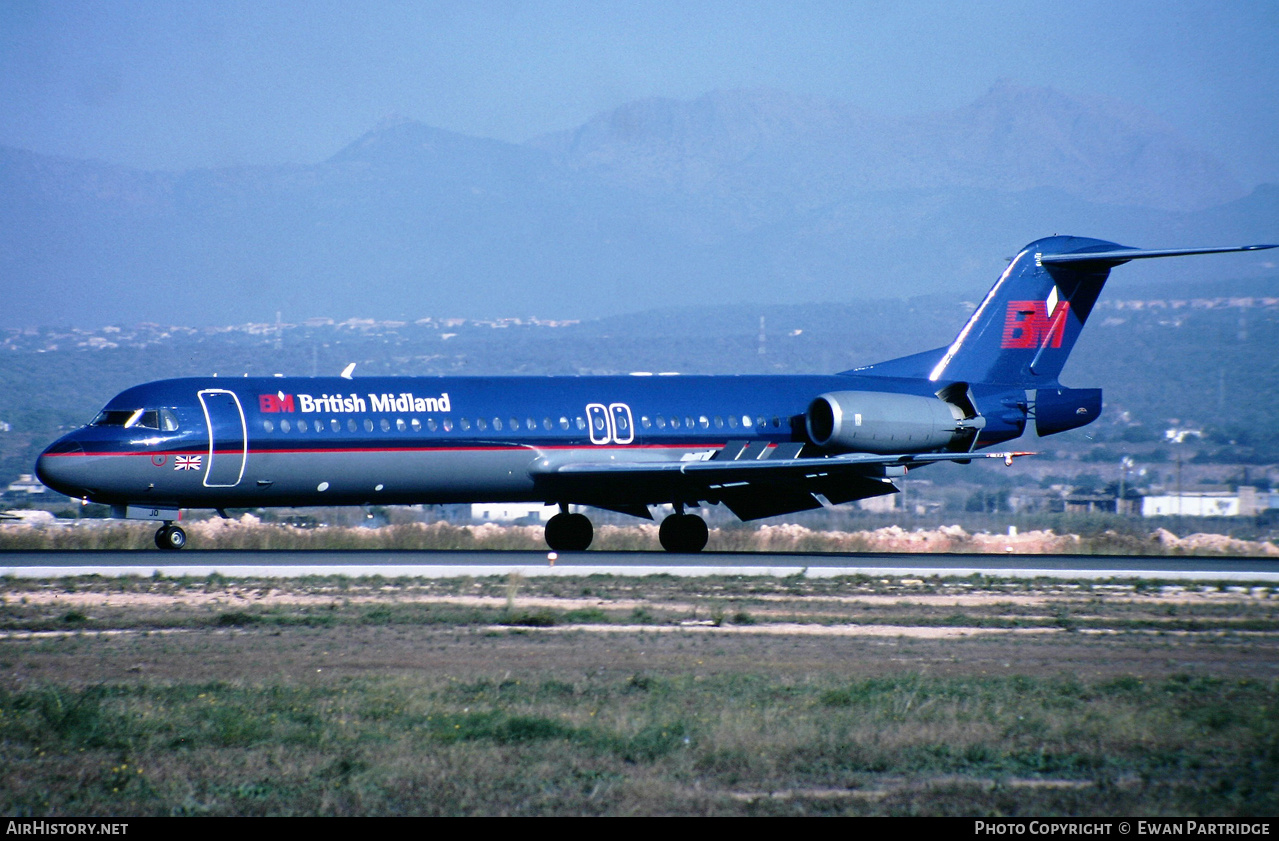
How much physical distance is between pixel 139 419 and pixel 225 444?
162cm

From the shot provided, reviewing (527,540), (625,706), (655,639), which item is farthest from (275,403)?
(625,706)

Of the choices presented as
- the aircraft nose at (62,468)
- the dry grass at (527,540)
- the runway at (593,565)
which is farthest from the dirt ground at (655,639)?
the dry grass at (527,540)

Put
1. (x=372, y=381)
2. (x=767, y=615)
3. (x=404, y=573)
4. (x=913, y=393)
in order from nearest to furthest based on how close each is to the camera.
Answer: (x=767, y=615), (x=404, y=573), (x=372, y=381), (x=913, y=393)

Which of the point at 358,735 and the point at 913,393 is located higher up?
the point at 913,393

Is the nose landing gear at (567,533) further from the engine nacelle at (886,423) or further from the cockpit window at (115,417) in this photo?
the cockpit window at (115,417)

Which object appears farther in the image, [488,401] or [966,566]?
[488,401]

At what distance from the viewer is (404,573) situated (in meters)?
23.5

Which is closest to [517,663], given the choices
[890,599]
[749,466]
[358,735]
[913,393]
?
[358,735]

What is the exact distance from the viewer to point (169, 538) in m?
27.9

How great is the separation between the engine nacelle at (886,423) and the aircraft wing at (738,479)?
0.53 metres

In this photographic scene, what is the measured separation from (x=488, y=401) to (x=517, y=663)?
46.9ft

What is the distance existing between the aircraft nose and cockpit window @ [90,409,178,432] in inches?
33.8

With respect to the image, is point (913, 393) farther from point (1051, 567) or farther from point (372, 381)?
point (372, 381)

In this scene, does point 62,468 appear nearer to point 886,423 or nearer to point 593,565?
point 593,565
